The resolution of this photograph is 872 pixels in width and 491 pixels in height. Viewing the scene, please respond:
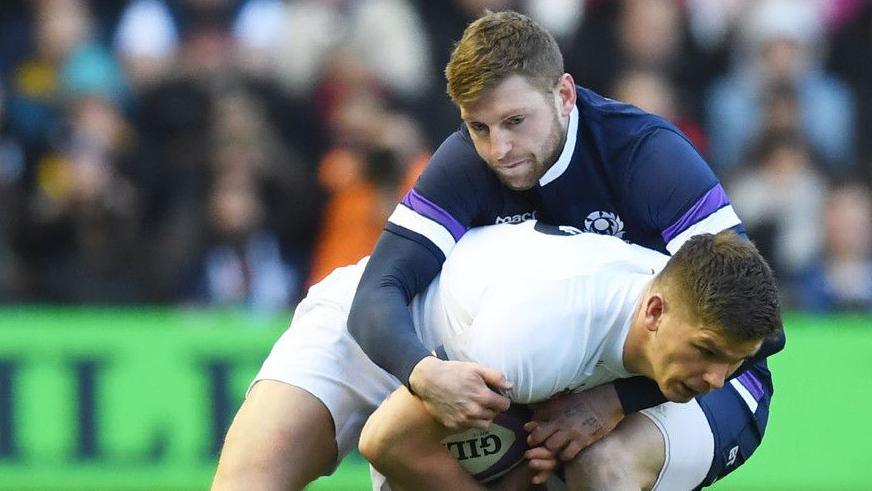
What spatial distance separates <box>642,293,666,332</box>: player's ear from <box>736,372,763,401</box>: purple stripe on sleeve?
82cm

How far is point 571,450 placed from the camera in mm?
4676

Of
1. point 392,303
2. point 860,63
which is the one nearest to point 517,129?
point 392,303

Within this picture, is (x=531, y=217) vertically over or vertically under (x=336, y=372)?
over

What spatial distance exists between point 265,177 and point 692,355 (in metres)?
5.19

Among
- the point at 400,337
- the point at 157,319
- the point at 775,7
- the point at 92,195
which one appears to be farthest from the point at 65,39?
the point at 400,337

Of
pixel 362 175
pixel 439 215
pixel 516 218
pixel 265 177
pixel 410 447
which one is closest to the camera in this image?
pixel 410 447

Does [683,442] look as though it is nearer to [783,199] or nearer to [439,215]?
[439,215]

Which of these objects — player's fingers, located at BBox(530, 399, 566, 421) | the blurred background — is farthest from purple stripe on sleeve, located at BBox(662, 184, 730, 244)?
the blurred background

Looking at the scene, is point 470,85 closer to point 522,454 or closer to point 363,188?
point 522,454

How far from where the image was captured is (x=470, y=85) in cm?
479

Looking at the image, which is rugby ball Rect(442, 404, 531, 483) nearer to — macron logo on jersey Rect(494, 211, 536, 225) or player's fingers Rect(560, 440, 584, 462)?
player's fingers Rect(560, 440, 584, 462)

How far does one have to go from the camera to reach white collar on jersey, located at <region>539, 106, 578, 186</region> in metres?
4.99

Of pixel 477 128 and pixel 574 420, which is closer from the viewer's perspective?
pixel 574 420

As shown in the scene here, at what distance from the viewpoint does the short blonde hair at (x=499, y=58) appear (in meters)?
4.79
